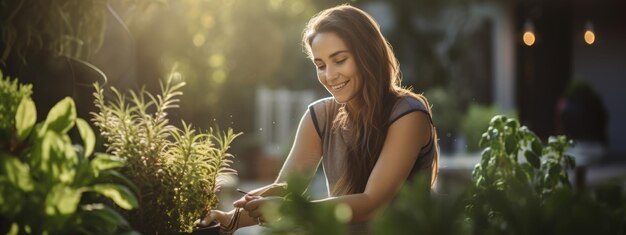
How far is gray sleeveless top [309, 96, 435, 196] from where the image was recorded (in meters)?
2.00

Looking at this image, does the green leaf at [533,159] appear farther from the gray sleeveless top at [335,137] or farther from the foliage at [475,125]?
the foliage at [475,125]

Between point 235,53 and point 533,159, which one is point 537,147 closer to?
point 533,159

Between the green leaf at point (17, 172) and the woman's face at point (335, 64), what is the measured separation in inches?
42.4

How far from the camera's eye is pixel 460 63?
1579cm

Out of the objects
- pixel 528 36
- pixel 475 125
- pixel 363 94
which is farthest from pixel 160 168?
pixel 475 125

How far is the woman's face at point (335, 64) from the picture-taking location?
1941 mm

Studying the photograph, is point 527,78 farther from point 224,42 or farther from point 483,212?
point 483,212

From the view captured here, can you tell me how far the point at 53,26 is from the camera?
7.61 ft

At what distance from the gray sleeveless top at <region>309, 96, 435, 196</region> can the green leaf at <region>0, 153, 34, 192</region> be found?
1.14m

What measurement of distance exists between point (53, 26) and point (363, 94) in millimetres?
862

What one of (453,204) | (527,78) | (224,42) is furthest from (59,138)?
(527,78)

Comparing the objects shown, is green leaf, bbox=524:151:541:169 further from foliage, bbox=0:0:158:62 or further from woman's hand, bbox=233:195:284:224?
foliage, bbox=0:0:158:62

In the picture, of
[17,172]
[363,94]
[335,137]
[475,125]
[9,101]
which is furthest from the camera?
[475,125]

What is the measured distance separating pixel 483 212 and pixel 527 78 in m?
14.1
